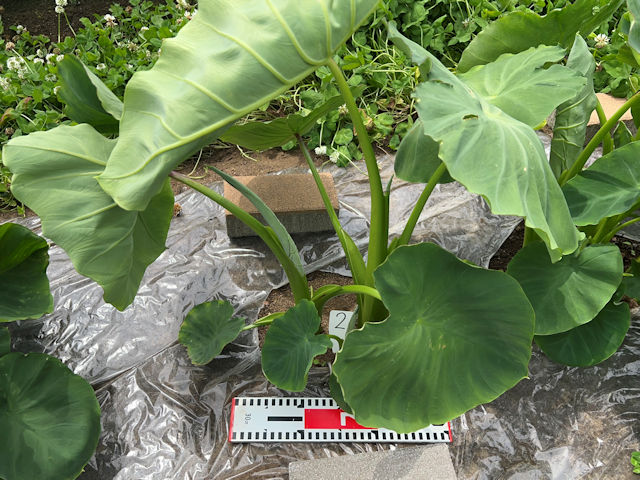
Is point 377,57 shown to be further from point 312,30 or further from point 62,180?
point 62,180

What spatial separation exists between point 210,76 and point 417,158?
606mm

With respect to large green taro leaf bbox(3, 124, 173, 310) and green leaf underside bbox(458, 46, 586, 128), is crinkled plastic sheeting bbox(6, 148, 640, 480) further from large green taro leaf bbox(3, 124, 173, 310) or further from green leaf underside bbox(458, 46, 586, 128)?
green leaf underside bbox(458, 46, 586, 128)

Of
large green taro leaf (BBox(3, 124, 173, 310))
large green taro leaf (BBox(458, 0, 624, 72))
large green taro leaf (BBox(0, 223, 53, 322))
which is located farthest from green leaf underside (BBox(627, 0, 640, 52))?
large green taro leaf (BBox(0, 223, 53, 322))

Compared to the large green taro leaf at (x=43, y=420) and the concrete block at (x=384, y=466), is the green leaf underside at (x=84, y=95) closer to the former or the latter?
the large green taro leaf at (x=43, y=420)

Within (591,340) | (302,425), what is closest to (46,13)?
(302,425)

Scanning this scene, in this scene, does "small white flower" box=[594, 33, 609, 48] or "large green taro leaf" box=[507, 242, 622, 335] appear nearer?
"large green taro leaf" box=[507, 242, 622, 335]

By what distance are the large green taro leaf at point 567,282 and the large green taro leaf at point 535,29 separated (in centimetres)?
54

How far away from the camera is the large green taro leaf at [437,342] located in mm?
1046

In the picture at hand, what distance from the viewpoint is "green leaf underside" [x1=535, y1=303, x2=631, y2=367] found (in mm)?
1411

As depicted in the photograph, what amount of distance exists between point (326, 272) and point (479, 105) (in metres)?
0.91

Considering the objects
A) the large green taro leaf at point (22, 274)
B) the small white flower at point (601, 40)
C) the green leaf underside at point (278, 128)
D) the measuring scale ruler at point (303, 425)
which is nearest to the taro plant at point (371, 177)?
the measuring scale ruler at point (303, 425)

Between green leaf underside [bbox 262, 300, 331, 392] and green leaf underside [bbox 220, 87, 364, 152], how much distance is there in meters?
0.50

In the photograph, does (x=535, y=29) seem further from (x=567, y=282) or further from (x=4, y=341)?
(x=4, y=341)

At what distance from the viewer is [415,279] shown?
1.06 m
